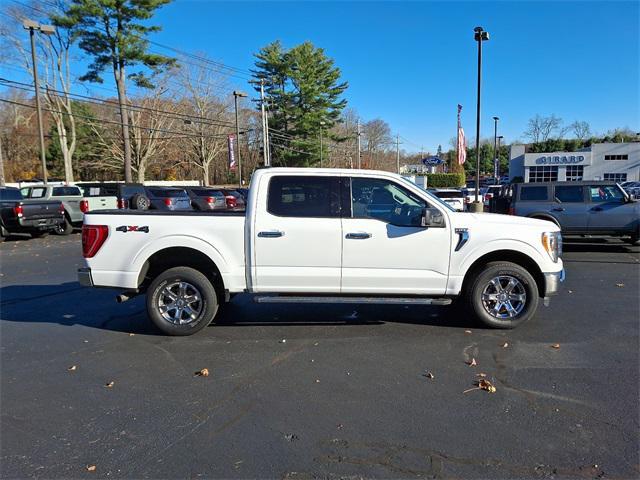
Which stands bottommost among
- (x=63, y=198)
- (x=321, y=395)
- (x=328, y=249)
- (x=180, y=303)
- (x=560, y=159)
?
(x=321, y=395)

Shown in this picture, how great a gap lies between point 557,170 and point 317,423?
61.5m

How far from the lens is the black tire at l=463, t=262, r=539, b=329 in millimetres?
5273

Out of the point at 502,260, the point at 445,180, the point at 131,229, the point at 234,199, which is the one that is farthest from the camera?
Answer: the point at 445,180

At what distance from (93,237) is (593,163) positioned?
63.1 metres

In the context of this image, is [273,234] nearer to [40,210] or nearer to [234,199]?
[40,210]

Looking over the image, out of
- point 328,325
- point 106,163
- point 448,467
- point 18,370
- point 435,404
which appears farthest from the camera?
point 106,163

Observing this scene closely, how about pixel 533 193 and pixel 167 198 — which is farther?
pixel 167 198

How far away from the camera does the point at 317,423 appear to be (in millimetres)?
3342

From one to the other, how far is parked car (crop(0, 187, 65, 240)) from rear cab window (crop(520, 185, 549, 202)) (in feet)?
49.6

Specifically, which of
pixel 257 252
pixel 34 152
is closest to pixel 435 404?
pixel 257 252

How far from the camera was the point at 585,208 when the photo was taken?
36.7ft

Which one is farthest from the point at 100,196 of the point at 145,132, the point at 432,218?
the point at 145,132

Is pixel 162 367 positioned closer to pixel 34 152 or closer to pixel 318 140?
pixel 318 140

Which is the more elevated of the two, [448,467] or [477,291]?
[477,291]
